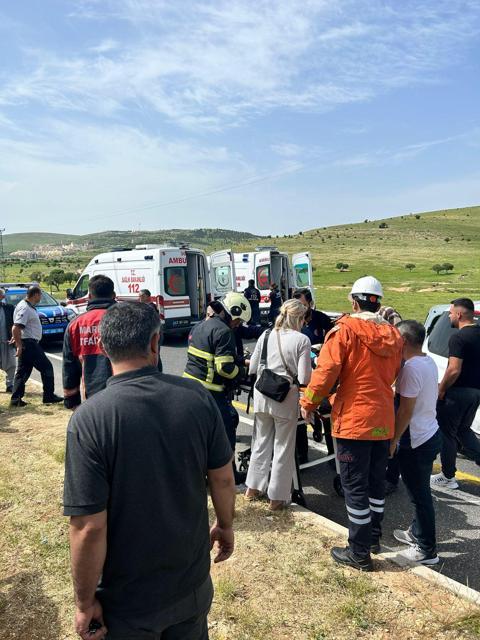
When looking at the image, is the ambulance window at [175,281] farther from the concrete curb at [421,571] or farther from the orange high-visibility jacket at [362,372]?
the orange high-visibility jacket at [362,372]

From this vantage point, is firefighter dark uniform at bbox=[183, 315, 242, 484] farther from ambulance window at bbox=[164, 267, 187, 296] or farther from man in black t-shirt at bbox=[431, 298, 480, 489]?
ambulance window at bbox=[164, 267, 187, 296]

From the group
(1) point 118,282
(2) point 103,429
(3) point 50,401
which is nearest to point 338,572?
(2) point 103,429

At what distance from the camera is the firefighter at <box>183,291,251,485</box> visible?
4.30 metres

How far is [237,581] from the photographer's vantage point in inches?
132

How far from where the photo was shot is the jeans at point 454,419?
4820 millimetres

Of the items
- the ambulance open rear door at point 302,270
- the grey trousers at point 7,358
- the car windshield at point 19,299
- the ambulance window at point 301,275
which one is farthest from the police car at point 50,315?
the ambulance window at point 301,275

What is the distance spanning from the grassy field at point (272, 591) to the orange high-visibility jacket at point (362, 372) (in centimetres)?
95

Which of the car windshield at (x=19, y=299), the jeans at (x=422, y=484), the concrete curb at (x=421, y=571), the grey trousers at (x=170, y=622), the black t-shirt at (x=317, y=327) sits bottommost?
the concrete curb at (x=421, y=571)

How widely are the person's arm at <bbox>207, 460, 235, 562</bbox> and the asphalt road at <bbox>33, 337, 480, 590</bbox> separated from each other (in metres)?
2.09

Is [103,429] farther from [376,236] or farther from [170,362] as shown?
[376,236]

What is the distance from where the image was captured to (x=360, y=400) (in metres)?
3.46

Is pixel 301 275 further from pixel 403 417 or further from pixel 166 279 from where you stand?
pixel 403 417

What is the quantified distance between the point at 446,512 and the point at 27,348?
6.23m

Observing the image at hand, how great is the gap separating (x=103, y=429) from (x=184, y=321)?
12342 mm
